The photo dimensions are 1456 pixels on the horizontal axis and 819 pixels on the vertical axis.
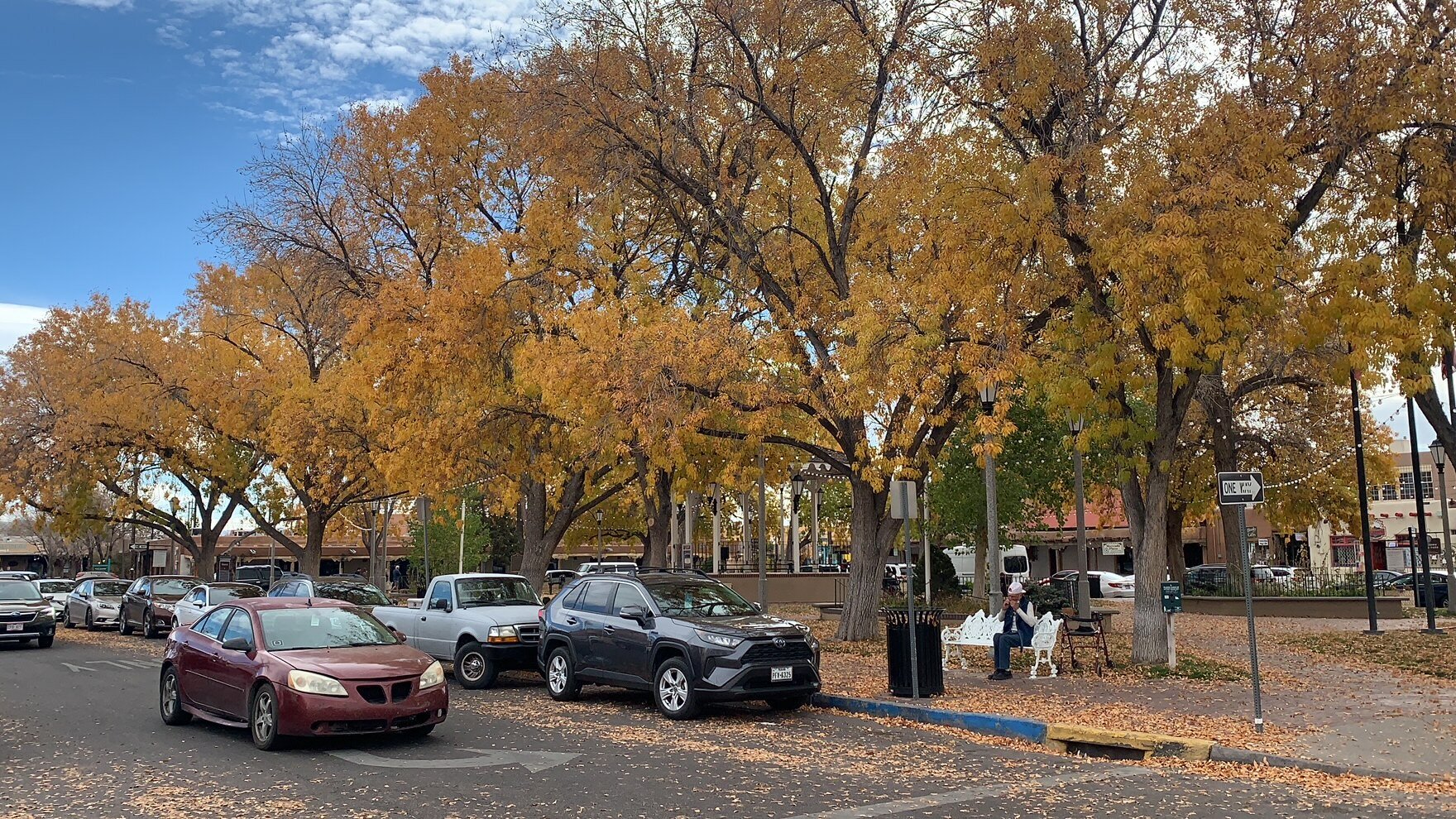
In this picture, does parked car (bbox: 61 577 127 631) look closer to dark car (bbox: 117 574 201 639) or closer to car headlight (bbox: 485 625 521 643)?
dark car (bbox: 117 574 201 639)

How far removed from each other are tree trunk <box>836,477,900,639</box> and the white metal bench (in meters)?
2.91

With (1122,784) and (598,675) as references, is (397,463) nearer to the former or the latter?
(598,675)

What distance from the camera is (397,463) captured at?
23.1 m

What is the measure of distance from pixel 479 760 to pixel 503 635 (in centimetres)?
595

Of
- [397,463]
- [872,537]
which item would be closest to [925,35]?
[872,537]

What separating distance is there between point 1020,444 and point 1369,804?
24.7 m

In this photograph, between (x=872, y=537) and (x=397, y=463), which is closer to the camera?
(x=872, y=537)

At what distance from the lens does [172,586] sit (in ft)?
→ 95.3

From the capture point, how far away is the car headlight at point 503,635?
15844 mm

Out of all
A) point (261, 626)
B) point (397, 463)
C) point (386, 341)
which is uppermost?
point (386, 341)

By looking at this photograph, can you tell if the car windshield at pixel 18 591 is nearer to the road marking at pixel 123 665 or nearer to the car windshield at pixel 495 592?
the road marking at pixel 123 665

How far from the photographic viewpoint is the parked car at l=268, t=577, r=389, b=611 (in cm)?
2114

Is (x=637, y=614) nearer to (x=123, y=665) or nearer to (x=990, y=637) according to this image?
(x=990, y=637)

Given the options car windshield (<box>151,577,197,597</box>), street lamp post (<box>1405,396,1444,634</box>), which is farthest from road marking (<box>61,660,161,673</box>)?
street lamp post (<box>1405,396,1444,634</box>)
